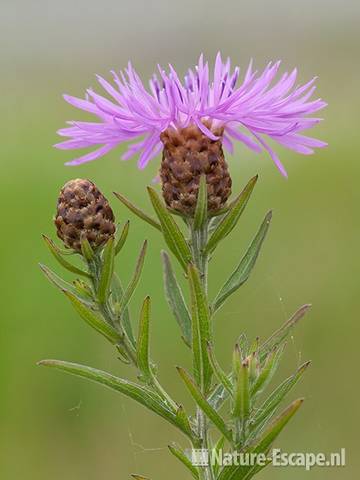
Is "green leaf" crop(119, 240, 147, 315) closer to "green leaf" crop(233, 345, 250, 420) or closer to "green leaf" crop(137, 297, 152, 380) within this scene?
"green leaf" crop(137, 297, 152, 380)

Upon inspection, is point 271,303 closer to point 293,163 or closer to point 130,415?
point 130,415

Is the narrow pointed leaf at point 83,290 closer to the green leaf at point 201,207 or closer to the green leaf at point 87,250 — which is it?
the green leaf at point 87,250

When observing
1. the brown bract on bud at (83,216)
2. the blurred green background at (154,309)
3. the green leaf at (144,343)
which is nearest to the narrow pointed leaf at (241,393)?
the green leaf at (144,343)

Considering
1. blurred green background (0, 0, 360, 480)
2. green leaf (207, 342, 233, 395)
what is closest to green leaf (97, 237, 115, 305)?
green leaf (207, 342, 233, 395)

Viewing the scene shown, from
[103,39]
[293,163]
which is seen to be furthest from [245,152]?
[103,39]

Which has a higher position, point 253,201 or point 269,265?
point 253,201

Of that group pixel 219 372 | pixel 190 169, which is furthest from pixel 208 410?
pixel 190 169
